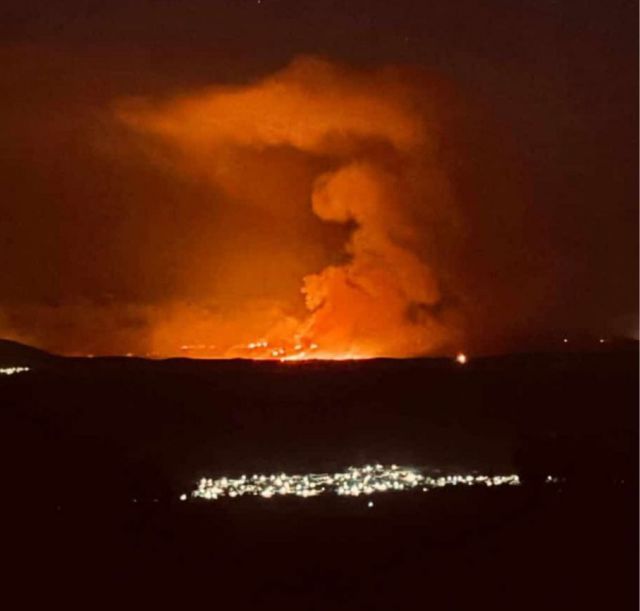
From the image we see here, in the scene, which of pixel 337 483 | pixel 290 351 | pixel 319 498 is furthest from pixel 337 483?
pixel 290 351

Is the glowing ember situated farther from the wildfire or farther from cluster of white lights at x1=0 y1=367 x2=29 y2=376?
the wildfire

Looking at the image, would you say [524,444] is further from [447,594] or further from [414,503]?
[447,594]

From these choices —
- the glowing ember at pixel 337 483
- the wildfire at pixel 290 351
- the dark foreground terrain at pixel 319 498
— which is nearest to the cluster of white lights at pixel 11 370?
the dark foreground terrain at pixel 319 498

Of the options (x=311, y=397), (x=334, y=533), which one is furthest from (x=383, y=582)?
(x=311, y=397)

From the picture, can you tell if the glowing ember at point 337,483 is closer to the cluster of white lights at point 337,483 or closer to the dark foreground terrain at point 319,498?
the cluster of white lights at point 337,483

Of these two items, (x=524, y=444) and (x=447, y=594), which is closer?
(x=447, y=594)

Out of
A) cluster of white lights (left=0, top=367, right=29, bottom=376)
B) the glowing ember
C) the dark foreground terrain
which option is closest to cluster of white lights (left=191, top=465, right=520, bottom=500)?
the glowing ember
